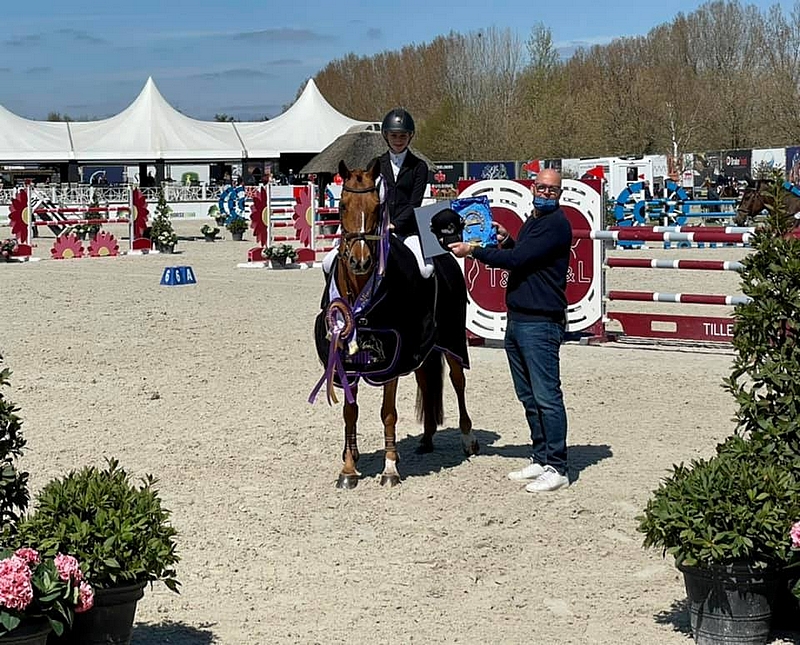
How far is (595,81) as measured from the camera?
228ft

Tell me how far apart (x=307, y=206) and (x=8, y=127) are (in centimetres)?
2950

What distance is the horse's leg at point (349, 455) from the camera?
7.23 meters

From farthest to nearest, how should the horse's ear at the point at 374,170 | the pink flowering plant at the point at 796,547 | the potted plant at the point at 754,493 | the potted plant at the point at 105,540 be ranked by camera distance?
the horse's ear at the point at 374,170
the potted plant at the point at 754,493
the pink flowering plant at the point at 796,547
the potted plant at the point at 105,540

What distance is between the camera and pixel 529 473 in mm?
7277

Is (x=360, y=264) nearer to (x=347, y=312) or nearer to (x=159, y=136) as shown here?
(x=347, y=312)

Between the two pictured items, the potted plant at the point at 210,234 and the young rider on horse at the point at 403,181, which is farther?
the potted plant at the point at 210,234

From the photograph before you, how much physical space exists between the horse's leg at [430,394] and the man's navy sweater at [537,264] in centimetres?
105

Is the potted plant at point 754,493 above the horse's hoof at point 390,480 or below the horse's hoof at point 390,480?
above

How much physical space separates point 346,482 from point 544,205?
2029mm

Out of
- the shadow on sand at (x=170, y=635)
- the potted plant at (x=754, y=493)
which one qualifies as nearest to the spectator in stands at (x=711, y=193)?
the potted plant at (x=754, y=493)

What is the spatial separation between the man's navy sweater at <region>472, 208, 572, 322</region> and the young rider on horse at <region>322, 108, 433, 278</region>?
522 millimetres

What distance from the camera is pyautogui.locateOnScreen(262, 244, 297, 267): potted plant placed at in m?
22.9

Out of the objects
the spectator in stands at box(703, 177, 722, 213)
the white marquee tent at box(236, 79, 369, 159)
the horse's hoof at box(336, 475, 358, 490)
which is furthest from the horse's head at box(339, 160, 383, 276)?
the white marquee tent at box(236, 79, 369, 159)

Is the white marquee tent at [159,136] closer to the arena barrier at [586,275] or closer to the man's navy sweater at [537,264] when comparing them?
A: the arena barrier at [586,275]
